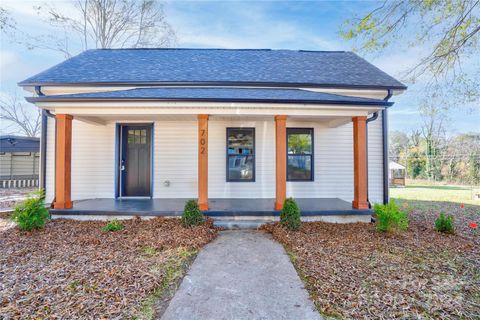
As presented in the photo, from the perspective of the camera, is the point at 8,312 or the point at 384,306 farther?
the point at 384,306

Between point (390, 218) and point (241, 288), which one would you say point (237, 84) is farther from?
point (241, 288)

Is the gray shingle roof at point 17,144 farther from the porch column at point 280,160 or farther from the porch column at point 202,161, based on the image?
the porch column at point 280,160

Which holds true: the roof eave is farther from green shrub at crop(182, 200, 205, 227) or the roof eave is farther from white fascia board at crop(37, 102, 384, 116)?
green shrub at crop(182, 200, 205, 227)

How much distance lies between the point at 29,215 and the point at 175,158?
3427 millimetres

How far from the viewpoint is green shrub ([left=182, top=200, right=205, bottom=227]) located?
4.79m

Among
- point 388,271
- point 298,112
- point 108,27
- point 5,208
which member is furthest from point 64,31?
point 388,271

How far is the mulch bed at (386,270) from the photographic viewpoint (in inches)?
96.2

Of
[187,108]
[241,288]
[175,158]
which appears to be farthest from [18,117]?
[241,288]

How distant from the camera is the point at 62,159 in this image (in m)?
5.24

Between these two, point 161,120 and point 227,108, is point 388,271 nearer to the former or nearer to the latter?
point 227,108

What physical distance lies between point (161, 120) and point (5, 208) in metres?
5.45

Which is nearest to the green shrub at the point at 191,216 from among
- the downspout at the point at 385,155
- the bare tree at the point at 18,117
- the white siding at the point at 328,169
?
the white siding at the point at 328,169

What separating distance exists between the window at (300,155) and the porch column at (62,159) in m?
5.66

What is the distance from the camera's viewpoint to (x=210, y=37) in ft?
43.3
